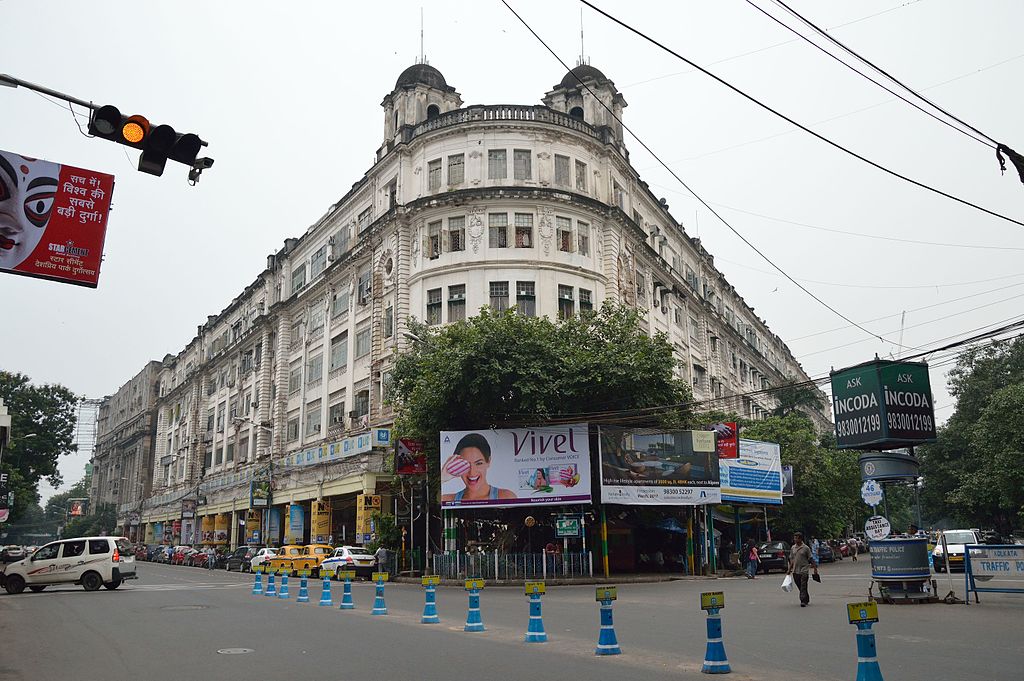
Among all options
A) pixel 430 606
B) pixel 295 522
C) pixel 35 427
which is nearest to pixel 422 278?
pixel 295 522

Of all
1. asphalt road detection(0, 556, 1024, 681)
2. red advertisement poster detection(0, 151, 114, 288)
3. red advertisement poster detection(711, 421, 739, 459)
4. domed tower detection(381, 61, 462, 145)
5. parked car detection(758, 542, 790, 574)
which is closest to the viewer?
asphalt road detection(0, 556, 1024, 681)

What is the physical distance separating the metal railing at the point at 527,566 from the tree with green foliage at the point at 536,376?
4324mm

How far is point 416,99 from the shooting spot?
42.6 m

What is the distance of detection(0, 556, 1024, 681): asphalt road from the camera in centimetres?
963

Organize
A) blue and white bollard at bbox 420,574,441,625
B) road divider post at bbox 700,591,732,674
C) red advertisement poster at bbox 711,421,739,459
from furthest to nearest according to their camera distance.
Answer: red advertisement poster at bbox 711,421,739,459, blue and white bollard at bbox 420,574,441,625, road divider post at bbox 700,591,732,674

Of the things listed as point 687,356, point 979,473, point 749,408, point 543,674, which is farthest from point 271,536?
point 543,674

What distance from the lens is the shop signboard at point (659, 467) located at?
28297 millimetres

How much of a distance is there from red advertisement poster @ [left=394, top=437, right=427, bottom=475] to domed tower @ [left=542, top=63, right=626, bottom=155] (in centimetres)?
1945

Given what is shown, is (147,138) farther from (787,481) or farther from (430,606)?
(787,481)

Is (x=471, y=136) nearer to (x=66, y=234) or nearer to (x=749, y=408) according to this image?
(x=66, y=234)

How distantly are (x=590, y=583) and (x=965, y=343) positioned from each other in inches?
612

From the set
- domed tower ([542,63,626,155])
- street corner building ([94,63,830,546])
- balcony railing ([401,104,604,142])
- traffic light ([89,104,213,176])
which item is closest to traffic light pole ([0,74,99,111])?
traffic light ([89,104,213,176])

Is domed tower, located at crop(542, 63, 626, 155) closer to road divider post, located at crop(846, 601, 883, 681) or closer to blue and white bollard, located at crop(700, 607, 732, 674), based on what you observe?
blue and white bollard, located at crop(700, 607, 732, 674)

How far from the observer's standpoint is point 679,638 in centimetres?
1255
